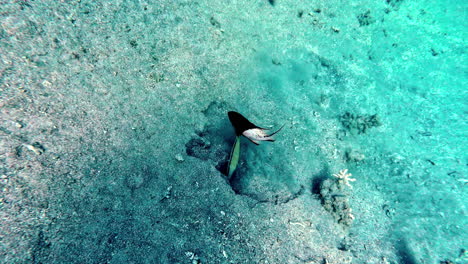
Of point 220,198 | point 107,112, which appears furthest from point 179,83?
point 220,198

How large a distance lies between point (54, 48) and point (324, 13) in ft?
26.8

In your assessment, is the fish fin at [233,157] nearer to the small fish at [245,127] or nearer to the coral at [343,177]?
the small fish at [245,127]

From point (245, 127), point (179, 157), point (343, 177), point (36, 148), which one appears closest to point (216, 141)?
point (179, 157)

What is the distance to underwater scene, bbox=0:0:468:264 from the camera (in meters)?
2.34

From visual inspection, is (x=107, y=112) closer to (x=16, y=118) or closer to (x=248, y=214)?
(x=16, y=118)

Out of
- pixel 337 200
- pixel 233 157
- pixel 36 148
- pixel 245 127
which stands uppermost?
pixel 245 127

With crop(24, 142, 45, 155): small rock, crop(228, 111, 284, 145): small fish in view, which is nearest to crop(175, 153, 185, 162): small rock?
crop(228, 111, 284, 145): small fish

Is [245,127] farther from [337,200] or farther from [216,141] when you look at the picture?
[337,200]

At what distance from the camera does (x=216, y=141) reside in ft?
12.2

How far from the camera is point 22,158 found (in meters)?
2.23

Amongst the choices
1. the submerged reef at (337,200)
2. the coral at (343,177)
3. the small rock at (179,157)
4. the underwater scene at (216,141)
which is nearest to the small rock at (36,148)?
the underwater scene at (216,141)

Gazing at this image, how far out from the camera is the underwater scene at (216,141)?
2.34m

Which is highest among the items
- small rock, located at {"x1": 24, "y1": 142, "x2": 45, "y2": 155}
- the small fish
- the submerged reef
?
the small fish

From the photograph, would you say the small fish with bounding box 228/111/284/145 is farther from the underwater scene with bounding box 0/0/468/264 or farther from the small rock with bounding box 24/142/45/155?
the small rock with bounding box 24/142/45/155
